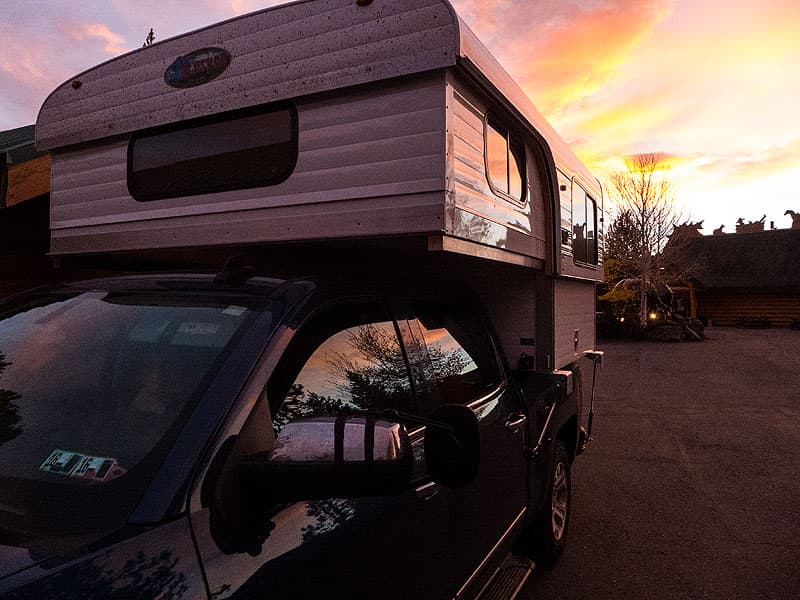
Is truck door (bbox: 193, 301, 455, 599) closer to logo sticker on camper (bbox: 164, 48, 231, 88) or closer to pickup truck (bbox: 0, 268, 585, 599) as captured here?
pickup truck (bbox: 0, 268, 585, 599)

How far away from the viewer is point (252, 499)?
57.1 inches

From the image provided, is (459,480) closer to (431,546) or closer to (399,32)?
(431,546)

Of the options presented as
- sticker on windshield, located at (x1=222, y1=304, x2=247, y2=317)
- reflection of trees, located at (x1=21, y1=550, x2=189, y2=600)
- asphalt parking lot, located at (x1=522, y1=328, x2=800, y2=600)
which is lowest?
asphalt parking lot, located at (x1=522, y1=328, x2=800, y2=600)

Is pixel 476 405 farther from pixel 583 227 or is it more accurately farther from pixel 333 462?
pixel 583 227

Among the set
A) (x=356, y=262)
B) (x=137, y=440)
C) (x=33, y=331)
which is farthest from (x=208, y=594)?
(x=356, y=262)

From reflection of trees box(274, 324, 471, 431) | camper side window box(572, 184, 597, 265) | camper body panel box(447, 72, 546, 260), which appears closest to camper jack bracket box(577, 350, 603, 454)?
camper side window box(572, 184, 597, 265)

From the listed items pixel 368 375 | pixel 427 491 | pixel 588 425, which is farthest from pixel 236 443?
pixel 588 425

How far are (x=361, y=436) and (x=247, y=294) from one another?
28.6 inches

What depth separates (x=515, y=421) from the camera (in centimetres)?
324

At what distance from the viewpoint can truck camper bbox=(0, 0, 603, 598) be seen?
1.39 m

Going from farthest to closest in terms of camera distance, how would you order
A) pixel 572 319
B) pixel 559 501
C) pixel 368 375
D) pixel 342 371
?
pixel 572 319 < pixel 559 501 < pixel 368 375 < pixel 342 371

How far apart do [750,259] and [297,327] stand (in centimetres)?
4509

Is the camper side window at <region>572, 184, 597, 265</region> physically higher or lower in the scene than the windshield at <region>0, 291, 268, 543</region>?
higher

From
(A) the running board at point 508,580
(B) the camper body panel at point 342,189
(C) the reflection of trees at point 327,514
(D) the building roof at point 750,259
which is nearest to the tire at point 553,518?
(A) the running board at point 508,580
